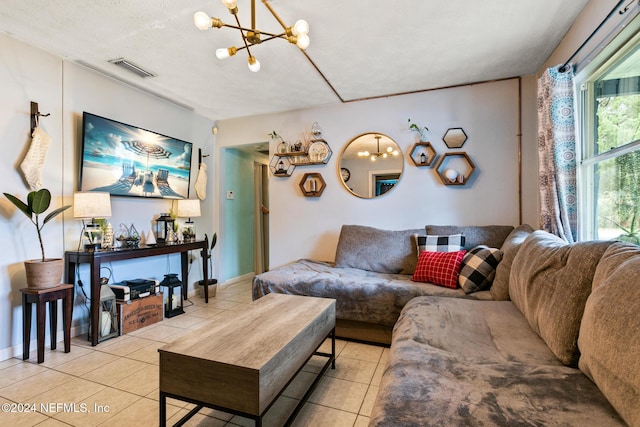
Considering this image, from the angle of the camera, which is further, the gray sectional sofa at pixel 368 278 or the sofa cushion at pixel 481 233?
the sofa cushion at pixel 481 233

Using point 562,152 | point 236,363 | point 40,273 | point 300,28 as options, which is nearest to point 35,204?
point 40,273

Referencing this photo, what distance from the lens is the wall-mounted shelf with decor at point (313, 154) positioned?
3.74m

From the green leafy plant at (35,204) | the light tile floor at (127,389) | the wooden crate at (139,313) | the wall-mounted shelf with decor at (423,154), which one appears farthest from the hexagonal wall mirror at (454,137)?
the green leafy plant at (35,204)

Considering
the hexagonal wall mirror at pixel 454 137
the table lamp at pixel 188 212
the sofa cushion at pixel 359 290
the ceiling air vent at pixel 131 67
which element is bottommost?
the sofa cushion at pixel 359 290

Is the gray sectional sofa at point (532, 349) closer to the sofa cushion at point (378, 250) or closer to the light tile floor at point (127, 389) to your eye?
the light tile floor at point (127, 389)

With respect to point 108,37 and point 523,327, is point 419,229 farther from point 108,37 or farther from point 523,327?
point 108,37

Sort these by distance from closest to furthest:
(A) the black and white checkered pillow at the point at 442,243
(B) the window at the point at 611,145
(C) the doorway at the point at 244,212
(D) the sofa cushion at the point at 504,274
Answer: (B) the window at the point at 611,145
(D) the sofa cushion at the point at 504,274
(A) the black and white checkered pillow at the point at 442,243
(C) the doorway at the point at 244,212

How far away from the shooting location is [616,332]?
34.5 inches

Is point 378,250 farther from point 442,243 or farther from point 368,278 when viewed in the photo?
point 442,243

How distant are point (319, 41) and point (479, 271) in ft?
7.14

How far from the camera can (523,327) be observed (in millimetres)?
1556

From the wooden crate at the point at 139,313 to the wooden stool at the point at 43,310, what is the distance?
1.30 ft

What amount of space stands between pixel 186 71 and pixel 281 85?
91 centimetres

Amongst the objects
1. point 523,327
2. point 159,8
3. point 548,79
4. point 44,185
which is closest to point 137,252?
point 44,185
